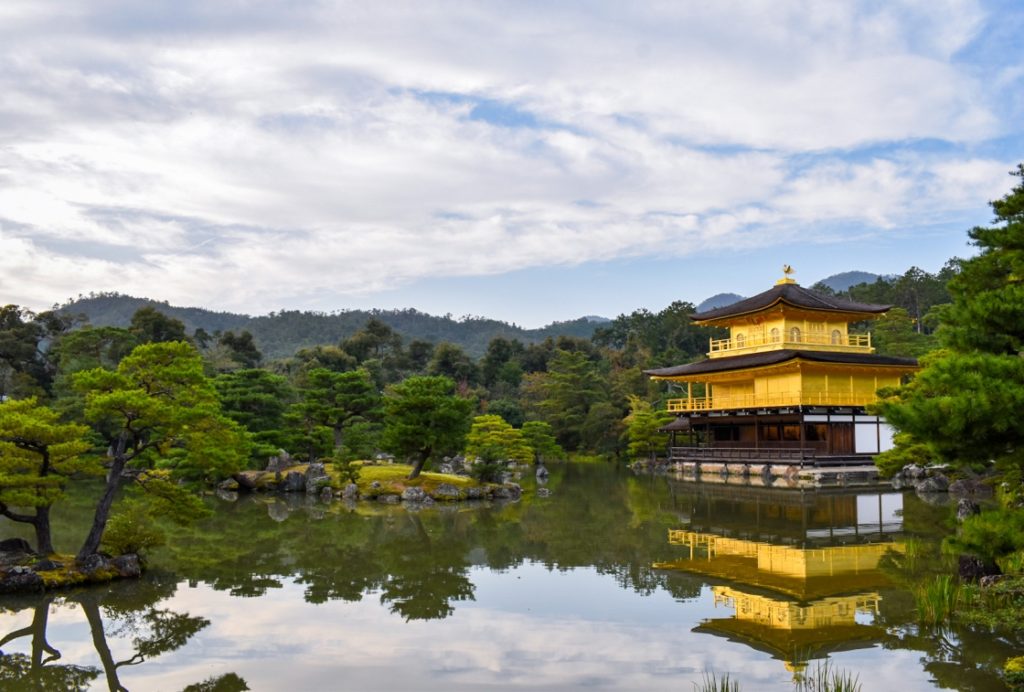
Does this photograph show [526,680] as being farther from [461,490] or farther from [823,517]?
[461,490]

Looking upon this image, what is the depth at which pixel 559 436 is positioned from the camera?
47500 mm

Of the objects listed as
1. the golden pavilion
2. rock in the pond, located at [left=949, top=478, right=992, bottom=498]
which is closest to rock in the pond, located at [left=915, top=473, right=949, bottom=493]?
rock in the pond, located at [left=949, top=478, right=992, bottom=498]

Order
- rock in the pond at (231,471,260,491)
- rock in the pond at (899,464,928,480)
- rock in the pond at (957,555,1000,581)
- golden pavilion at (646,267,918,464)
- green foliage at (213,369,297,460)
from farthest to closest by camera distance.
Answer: golden pavilion at (646,267,918,464) → green foliage at (213,369,297,460) → rock in the pond at (231,471,260,491) → rock in the pond at (899,464,928,480) → rock in the pond at (957,555,1000,581)

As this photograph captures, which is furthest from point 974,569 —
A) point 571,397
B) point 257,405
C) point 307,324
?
point 307,324

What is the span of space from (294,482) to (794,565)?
18.2m

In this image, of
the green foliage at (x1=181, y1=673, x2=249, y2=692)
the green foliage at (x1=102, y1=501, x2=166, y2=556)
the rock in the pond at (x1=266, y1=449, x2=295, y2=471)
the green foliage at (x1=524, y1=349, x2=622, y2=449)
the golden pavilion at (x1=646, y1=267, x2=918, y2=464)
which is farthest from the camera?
the green foliage at (x1=524, y1=349, x2=622, y2=449)

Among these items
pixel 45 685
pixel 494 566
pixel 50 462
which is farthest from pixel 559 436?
pixel 45 685

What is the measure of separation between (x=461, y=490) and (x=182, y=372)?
42.1 ft

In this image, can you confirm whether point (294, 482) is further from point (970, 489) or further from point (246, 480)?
point (970, 489)

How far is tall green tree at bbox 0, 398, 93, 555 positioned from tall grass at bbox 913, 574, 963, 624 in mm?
10698

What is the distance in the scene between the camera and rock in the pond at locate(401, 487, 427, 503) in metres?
23.0

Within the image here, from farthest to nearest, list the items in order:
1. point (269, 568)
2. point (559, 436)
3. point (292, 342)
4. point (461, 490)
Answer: point (292, 342) → point (559, 436) → point (461, 490) → point (269, 568)

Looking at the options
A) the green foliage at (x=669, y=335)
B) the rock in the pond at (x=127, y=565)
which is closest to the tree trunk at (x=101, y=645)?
the rock in the pond at (x=127, y=565)

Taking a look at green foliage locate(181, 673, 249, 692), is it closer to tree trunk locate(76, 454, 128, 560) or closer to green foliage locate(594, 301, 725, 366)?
tree trunk locate(76, 454, 128, 560)
